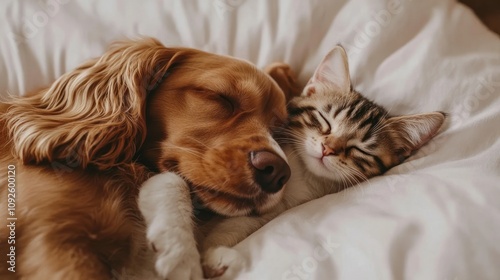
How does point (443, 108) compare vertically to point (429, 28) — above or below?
below

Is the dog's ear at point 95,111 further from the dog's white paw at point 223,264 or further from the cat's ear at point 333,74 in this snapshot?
the cat's ear at point 333,74

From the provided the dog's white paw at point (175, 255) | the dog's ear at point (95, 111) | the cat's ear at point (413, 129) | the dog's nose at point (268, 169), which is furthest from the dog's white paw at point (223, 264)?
the cat's ear at point (413, 129)

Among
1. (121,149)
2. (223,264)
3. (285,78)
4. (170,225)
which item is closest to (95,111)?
(121,149)

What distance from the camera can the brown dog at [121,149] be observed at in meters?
1.03

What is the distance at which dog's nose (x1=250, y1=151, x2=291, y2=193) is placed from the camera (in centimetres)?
119

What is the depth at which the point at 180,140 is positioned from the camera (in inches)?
49.7

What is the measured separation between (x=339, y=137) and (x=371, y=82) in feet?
0.84

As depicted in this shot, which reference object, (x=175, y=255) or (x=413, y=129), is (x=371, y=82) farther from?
(x=175, y=255)

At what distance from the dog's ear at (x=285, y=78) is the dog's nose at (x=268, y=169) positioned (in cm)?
48

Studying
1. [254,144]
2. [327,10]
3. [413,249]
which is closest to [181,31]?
[327,10]

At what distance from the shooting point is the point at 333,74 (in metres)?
1.62

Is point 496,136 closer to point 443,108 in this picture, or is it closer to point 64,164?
point 443,108

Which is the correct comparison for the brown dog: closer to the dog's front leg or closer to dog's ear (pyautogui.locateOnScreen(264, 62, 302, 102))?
the dog's front leg

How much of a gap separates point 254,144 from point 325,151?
0.32m
